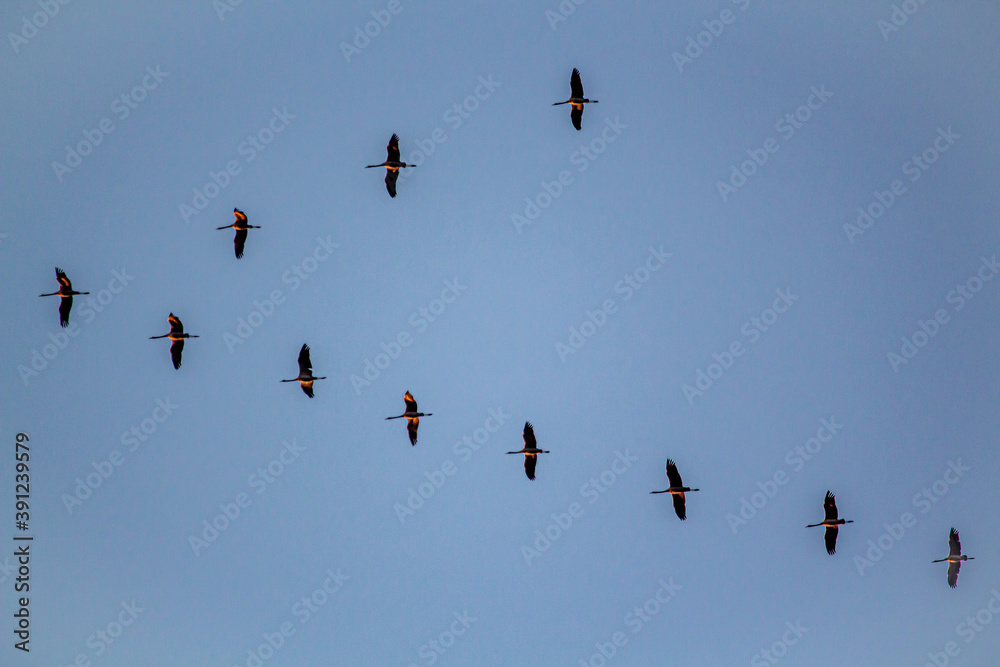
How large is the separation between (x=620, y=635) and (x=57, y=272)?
33.1 metres

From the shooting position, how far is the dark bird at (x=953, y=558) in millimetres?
48344

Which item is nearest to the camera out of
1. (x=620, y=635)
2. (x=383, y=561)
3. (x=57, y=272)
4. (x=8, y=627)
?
(x=57, y=272)

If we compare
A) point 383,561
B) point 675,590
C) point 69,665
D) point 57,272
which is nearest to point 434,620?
point 383,561

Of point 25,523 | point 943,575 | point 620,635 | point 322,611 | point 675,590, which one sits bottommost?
point 25,523

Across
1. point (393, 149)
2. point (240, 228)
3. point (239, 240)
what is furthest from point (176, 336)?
point (393, 149)

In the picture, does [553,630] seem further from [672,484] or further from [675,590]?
[672,484]

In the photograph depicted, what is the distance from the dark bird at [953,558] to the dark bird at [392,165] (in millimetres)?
29284

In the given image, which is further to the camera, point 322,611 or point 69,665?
point 322,611

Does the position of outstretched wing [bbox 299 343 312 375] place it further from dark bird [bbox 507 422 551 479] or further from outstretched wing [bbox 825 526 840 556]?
outstretched wing [bbox 825 526 840 556]

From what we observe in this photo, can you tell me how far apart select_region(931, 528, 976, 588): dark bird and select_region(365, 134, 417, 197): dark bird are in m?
29.3

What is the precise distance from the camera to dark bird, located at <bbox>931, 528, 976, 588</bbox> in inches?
1903

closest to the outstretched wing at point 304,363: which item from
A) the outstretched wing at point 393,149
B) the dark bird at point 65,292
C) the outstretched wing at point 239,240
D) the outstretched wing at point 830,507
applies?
the outstretched wing at point 239,240

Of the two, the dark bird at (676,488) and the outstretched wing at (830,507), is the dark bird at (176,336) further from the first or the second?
the outstretched wing at (830,507)

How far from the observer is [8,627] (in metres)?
52.2
